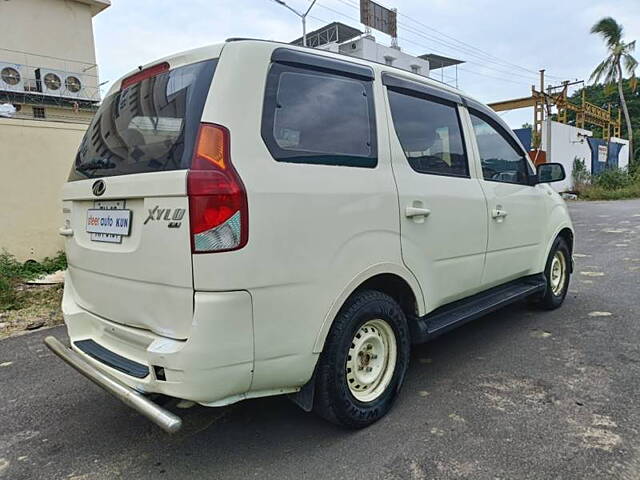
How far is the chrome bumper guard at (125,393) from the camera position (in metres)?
1.87

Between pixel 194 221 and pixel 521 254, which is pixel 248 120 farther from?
pixel 521 254

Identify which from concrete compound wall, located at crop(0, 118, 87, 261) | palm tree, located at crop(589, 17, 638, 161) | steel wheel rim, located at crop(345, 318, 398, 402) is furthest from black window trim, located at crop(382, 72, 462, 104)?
palm tree, located at crop(589, 17, 638, 161)

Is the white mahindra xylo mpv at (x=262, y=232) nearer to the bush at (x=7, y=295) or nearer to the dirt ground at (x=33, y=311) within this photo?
the dirt ground at (x=33, y=311)

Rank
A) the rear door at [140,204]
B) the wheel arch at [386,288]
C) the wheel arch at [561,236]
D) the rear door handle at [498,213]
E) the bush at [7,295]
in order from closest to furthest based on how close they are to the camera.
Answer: the rear door at [140,204] → the wheel arch at [386,288] → the rear door handle at [498,213] → the wheel arch at [561,236] → the bush at [7,295]

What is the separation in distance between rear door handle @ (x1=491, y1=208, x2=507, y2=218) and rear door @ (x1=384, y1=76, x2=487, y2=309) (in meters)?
0.15

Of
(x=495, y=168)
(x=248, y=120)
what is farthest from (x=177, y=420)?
(x=495, y=168)

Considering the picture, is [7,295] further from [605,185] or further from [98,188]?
[605,185]

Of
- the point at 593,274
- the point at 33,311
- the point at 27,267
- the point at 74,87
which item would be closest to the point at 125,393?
the point at 33,311

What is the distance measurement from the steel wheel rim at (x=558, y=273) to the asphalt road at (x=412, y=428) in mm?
896

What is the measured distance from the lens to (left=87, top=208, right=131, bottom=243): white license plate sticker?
2228 millimetres

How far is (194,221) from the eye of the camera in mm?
1917

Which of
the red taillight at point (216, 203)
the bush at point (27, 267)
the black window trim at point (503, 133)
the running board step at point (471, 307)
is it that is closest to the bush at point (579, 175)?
the black window trim at point (503, 133)

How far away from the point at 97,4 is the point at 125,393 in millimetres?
22484

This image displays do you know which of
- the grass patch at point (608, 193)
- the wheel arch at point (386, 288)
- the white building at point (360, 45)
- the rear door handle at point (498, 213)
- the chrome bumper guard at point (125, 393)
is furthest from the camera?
the white building at point (360, 45)
